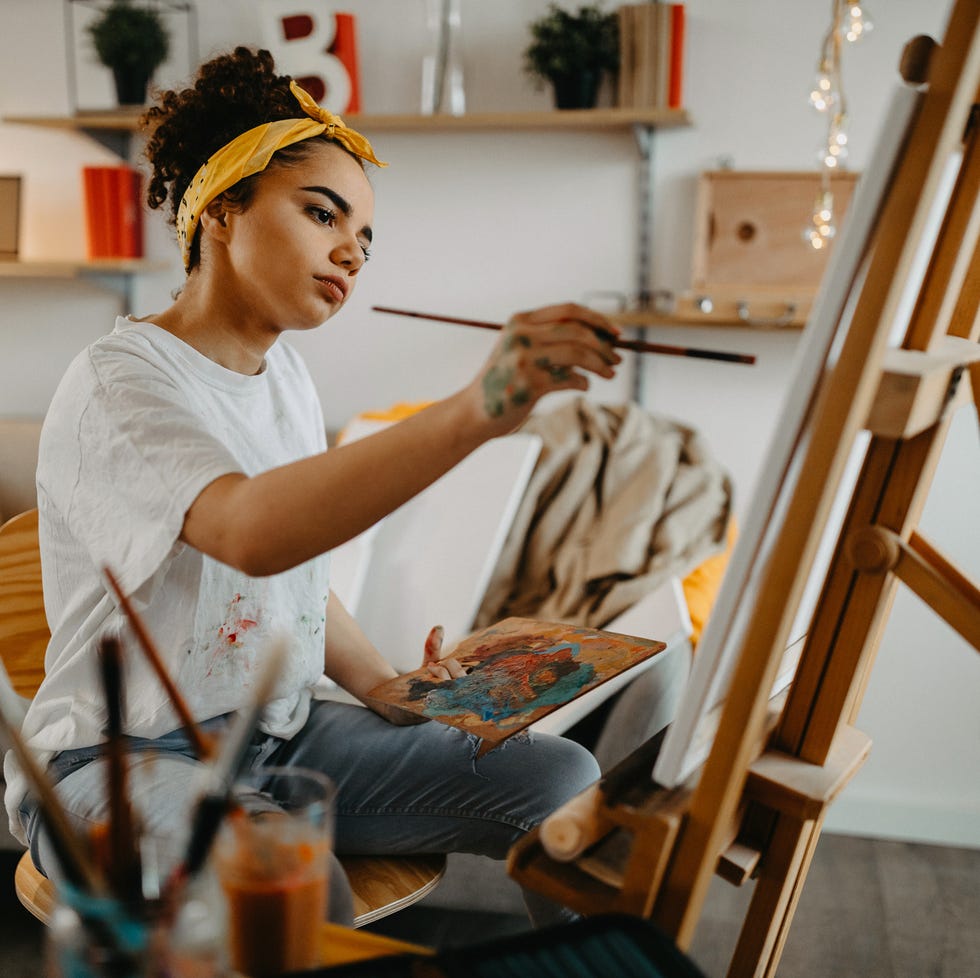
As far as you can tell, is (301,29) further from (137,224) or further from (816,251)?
(816,251)

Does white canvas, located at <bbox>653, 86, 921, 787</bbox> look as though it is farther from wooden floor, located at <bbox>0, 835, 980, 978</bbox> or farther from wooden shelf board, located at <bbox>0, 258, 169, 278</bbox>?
wooden shelf board, located at <bbox>0, 258, 169, 278</bbox>

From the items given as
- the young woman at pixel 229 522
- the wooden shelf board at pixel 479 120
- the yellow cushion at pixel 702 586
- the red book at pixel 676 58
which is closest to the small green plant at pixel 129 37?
the wooden shelf board at pixel 479 120

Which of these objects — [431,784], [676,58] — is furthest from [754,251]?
[431,784]

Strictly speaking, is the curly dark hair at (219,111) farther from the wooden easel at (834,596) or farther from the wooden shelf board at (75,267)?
the wooden shelf board at (75,267)

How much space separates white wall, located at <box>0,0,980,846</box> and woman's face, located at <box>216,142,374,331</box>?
1.44 m

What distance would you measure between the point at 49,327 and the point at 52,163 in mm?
430

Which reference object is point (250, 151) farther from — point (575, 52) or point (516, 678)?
point (575, 52)

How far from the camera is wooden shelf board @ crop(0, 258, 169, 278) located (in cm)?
254

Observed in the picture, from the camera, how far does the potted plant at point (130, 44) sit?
8.15 ft

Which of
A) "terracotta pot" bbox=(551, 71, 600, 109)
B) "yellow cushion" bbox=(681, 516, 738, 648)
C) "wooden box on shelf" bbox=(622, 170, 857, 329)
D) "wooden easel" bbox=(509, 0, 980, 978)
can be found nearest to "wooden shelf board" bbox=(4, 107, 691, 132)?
"terracotta pot" bbox=(551, 71, 600, 109)

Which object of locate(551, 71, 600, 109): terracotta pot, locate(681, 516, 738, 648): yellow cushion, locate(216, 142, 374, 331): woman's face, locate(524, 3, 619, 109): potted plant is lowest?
locate(681, 516, 738, 648): yellow cushion

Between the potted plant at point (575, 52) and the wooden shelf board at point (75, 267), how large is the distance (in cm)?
106

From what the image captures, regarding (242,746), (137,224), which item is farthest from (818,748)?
(137,224)

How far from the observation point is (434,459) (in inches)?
32.4
